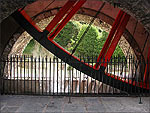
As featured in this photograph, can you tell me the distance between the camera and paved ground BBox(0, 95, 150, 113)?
4500 mm

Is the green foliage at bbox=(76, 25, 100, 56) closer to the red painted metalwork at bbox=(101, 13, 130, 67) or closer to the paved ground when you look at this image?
the red painted metalwork at bbox=(101, 13, 130, 67)

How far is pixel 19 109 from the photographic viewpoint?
14.8 ft

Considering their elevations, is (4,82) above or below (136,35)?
below

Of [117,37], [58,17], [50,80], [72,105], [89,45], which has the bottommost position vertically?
[72,105]

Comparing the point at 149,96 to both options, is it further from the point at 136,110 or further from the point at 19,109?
the point at 19,109

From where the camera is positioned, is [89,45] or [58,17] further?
[89,45]

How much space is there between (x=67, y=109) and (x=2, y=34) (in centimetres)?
427

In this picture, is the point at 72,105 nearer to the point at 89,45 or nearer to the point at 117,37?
the point at 117,37

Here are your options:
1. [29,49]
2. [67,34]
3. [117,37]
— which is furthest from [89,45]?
[117,37]

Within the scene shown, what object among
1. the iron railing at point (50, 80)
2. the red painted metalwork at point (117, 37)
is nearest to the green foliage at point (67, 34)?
the iron railing at point (50, 80)

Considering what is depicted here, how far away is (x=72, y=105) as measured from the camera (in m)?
4.93

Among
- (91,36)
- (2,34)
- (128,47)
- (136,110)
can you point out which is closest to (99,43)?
(91,36)

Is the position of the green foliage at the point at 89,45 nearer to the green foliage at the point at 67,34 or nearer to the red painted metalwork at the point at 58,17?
the green foliage at the point at 67,34

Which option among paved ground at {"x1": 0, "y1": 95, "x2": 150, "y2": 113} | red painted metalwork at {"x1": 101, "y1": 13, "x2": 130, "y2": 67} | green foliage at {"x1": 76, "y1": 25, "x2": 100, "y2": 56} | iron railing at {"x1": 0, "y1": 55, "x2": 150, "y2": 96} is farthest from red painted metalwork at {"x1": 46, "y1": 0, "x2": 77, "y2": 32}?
green foliage at {"x1": 76, "y1": 25, "x2": 100, "y2": 56}
